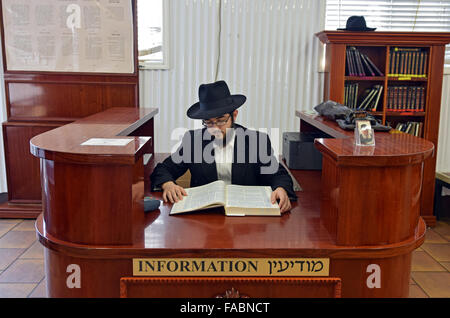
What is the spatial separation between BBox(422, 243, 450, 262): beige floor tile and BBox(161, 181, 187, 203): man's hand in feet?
7.51

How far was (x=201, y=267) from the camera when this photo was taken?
191 cm

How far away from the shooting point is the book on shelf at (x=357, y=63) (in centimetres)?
453

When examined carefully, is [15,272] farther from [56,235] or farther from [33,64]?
[33,64]

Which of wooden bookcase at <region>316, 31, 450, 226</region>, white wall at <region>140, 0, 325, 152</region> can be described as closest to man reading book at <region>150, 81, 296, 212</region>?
wooden bookcase at <region>316, 31, 450, 226</region>

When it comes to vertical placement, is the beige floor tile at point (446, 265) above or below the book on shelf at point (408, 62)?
below

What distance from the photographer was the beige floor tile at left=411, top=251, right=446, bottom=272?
140 inches

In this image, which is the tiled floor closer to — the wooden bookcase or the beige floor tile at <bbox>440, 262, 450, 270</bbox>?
the beige floor tile at <bbox>440, 262, 450, 270</bbox>

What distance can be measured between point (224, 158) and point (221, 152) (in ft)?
0.14

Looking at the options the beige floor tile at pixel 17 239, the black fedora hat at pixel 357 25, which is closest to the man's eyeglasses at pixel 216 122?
the beige floor tile at pixel 17 239

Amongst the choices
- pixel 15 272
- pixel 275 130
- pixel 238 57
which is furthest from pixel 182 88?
pixel 15 272

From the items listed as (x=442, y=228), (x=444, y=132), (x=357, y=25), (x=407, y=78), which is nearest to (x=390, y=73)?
(x=407, y=78)

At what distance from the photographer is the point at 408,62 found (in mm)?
4516

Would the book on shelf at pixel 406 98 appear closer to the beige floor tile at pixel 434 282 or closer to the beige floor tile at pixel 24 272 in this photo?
the beige floor tile at pixel 434 282

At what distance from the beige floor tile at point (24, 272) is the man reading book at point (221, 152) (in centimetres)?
124
